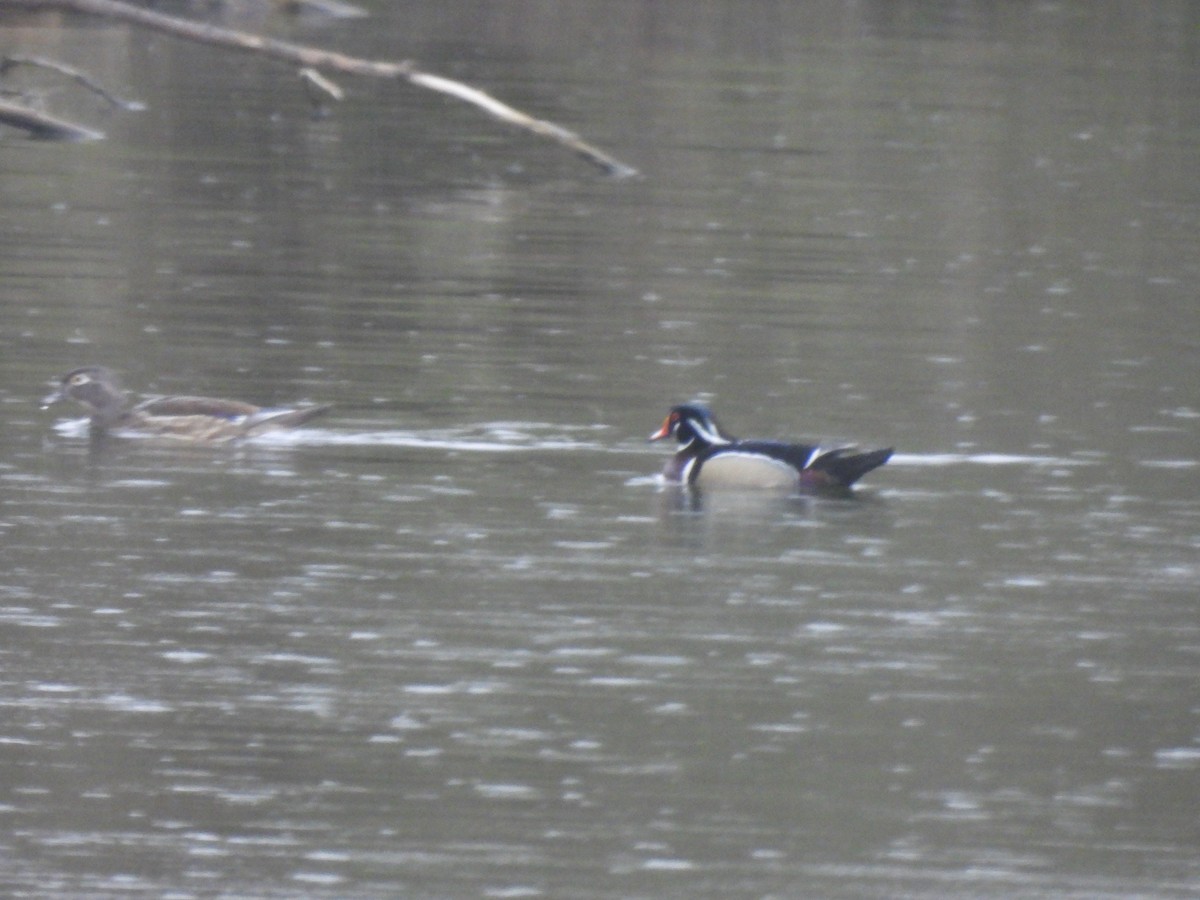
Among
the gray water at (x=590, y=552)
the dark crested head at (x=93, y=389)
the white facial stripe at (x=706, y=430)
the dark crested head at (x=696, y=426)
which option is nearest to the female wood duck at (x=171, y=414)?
the dark crested head at (x=93, y=389)

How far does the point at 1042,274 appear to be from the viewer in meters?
23.6

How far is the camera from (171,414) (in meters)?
15.0

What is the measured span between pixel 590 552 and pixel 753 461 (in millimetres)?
1813

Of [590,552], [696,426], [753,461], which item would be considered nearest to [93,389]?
[696,426]

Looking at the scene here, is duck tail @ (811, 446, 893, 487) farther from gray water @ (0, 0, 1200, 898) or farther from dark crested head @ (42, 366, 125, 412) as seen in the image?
dark crested head @ (42, 366, 125, 412)

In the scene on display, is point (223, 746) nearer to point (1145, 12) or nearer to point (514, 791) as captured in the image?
point (514, 791)

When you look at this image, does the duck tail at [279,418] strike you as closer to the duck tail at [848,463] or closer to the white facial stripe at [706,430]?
the white facial stripe at [706,430]

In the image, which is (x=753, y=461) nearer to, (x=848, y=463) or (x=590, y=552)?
(x=848, y=463)

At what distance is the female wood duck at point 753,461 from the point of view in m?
14.0

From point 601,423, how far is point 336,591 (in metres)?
4.28

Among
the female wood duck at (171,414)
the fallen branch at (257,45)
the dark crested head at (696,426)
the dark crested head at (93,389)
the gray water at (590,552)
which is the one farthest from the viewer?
the dark crested head at (93,389)

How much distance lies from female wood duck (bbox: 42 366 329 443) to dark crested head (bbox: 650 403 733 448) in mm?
1999

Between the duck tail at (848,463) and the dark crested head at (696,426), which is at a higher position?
the dark crested head at (696,426)

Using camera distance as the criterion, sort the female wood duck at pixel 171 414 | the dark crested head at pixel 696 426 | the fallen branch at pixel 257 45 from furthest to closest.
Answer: the female wood duck at pixel 171 414 < the fallen branch at pixel 257 45 < the dark crested head at pixel 696 426
